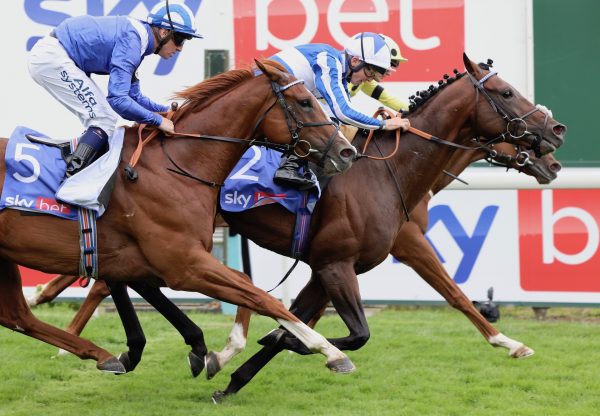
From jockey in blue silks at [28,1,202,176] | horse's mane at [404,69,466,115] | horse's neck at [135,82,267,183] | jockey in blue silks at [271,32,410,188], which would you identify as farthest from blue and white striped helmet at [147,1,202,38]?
horse's mane at [404,69,466,115]

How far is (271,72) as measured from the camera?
5.97 metres

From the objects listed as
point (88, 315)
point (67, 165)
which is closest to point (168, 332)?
point (88, 315)

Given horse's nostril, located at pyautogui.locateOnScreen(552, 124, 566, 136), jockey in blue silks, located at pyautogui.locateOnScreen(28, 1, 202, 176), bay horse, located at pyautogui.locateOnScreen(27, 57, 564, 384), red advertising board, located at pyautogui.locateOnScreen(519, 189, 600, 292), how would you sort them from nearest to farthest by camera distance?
jockey in blue silks, located at pyautogui.locateOnScreen(28, 1, 202, 176), bay horse, located at pyautogui.locateOnScreen(27, 57, 564, 384), horse's nostril, located at pyautogui.locateOnScreen(552, 124, 566, 136), red advertising board, located at pyautogui.locateOnScreen(519, 189, 600, 292)

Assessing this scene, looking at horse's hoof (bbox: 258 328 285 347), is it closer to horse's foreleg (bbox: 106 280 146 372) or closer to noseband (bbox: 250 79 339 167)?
horse's foreleg (bbox: 106 280 146 372)

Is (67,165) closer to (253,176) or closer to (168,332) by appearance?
(253,176)

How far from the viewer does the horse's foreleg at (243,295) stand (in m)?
5.71

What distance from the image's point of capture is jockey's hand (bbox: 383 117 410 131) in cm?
669

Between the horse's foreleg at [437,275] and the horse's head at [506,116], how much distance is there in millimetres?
953

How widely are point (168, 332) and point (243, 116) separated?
311 cm

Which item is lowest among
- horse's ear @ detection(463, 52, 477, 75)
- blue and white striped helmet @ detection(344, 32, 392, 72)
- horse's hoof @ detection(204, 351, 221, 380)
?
horse's hoof @ detection(204, 351, 221, 380)

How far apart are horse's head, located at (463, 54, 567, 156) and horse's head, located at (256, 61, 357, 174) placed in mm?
1205

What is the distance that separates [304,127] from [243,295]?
3.04 feet

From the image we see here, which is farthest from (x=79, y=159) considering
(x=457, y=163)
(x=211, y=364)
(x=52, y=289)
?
(x=457, y=163)

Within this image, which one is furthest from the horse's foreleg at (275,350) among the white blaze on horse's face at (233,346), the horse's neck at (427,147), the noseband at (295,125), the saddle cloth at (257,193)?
the noseband at (295,125)
